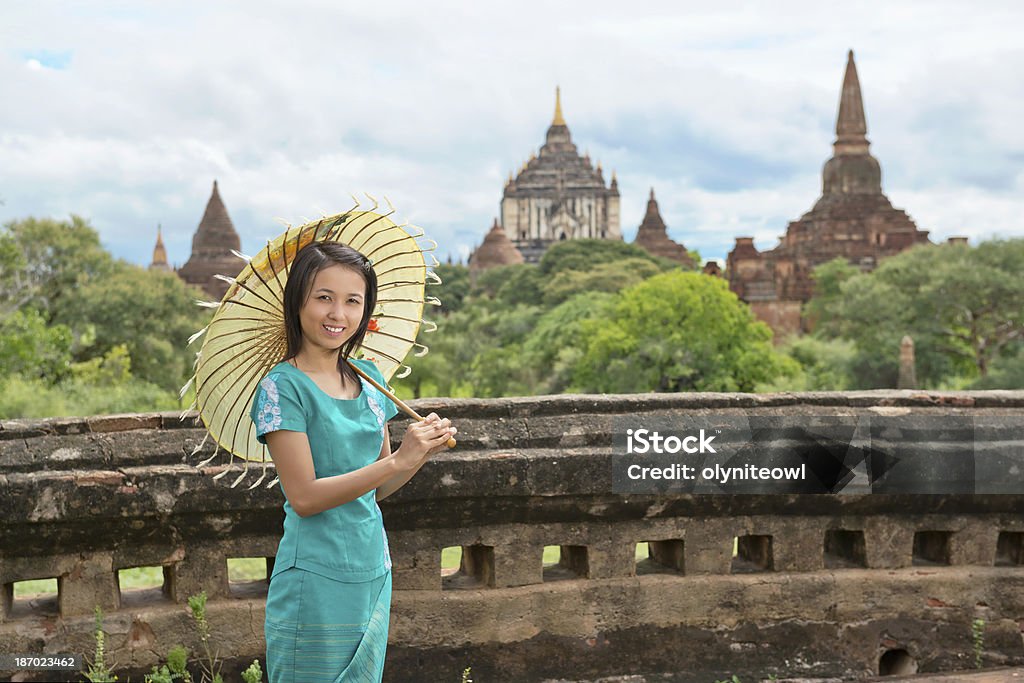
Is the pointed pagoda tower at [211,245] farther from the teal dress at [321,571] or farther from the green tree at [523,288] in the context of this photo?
the teal dress at [321,571]

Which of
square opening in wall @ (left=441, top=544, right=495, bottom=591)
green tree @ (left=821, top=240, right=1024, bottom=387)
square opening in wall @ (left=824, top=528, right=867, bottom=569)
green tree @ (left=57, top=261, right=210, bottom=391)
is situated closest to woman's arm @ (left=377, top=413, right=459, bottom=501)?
square opening in wall @ (left=441, top=544, right=495, bottom=591)

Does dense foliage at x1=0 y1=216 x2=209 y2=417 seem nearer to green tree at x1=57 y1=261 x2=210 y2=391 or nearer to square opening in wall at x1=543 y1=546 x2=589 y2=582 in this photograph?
green tree at x1=57 y1=261 x2=210 y2=391

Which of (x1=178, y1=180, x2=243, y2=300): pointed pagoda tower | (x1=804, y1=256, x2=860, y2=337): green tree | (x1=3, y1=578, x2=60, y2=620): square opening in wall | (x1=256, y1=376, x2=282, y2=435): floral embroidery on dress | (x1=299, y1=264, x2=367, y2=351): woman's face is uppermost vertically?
(x1=178, y1=180, x2=243, y2=300): pointed pagoda tower

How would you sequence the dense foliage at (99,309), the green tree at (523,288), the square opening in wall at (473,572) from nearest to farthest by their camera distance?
the square opening in wall at (473,572)
the dense foliage at (99,309)
the green tree at (523,288)

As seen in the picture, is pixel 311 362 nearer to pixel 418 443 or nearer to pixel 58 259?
pixel 418 443

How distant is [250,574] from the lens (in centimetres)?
862

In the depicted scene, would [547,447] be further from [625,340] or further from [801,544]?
[625,340]

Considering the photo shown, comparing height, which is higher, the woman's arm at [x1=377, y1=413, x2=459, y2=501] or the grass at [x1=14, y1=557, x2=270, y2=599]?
the woman's arm at [x1=377, y1=413, x2=459, y2=501]

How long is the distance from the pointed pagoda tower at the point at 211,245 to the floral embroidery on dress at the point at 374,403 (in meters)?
54.5

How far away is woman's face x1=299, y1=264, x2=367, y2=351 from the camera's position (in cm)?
279

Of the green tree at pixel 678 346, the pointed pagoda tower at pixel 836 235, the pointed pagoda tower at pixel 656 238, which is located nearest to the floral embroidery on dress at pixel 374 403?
the green tree at pixel 678 346

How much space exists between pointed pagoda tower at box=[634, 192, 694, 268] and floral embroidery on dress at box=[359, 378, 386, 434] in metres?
67.5

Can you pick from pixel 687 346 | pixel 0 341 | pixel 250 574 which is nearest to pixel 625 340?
pixel 687 346

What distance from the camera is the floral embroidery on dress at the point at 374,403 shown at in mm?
2875
